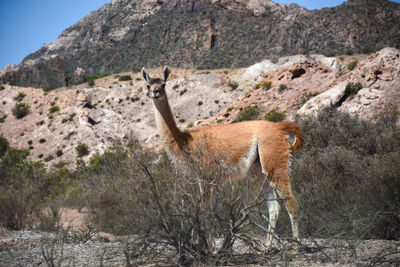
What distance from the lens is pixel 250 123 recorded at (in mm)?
5047

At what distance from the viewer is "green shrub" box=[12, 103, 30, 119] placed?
3019 centimetres

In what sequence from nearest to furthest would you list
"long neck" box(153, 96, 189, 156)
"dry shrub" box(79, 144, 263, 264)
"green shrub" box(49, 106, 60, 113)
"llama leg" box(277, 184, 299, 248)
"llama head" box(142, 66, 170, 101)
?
"dry shrub" box(79, 144, 263, 264) < "llama leg" box(277, 184, 299, 248) < "long neck" box(153, 96, 189, 156) < "llama head" box(142, 66, 170, 101) < "green shrub" box(49, 106, 60, 113)

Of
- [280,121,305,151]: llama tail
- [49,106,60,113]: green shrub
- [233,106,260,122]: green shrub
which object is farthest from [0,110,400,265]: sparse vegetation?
[49,106,60,113]: green shrub

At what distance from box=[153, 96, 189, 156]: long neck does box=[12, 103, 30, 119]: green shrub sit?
2940 centimetres

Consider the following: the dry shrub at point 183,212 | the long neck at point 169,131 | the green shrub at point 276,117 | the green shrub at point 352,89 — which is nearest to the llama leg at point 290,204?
the dry shrub at point 183,212

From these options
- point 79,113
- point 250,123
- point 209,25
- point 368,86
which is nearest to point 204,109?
point 79,113

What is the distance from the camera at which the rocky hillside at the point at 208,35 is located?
57.2 m

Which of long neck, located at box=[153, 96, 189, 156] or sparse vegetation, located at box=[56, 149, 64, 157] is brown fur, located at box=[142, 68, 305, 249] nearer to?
long neck, located at box=[153, 96, 189, 156]

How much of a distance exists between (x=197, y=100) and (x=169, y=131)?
98.4ft

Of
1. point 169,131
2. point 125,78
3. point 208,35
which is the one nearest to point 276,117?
point 169,131

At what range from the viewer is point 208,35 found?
6831cm

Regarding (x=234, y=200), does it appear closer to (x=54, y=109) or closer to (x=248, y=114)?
(x=248, y=114)

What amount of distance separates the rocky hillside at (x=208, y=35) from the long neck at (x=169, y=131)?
4472cm

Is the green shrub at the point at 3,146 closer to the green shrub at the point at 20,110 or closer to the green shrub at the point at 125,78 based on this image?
the green shrub at the point at 20,110
